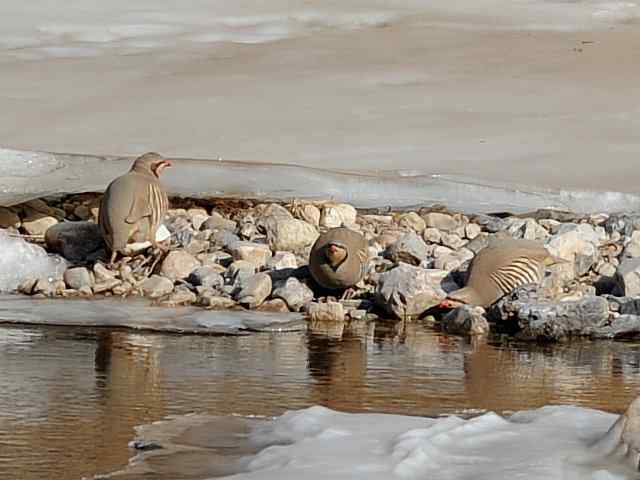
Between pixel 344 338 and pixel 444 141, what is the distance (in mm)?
3636

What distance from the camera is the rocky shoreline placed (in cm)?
739

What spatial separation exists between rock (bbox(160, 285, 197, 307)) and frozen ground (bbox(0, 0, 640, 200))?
1205mm

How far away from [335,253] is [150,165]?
1.41 metres

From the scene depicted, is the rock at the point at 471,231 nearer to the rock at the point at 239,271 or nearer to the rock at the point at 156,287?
the rock at the point at 239,271

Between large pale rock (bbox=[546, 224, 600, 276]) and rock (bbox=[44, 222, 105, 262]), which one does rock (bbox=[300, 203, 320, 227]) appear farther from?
large pale rock (bbox=[546, 224, 600, 276])

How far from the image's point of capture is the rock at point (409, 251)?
8133 mm

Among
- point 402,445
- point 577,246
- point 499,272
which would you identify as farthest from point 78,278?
point 402,445

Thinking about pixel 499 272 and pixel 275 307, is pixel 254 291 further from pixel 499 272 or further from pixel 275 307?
pixel 499 272

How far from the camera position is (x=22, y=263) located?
26.3 feet

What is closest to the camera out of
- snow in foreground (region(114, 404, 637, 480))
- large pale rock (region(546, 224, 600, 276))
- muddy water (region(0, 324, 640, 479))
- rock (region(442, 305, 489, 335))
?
snow in foreground (region(114, 404, 637, 480))

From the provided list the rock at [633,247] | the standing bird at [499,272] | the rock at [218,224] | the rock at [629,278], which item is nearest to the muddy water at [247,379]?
the standing bird at [499,272]

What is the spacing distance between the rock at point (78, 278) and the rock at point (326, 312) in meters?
1.23

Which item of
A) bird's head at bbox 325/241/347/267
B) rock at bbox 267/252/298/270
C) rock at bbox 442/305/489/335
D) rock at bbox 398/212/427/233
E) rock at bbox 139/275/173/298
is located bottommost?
rock at bbox 442/305/489/335

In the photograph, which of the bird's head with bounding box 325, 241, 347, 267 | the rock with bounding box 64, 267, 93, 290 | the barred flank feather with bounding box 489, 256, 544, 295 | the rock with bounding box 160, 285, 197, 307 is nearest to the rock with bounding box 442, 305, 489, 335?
the barred flank feather with bounding box 489, 256, 544, 295
